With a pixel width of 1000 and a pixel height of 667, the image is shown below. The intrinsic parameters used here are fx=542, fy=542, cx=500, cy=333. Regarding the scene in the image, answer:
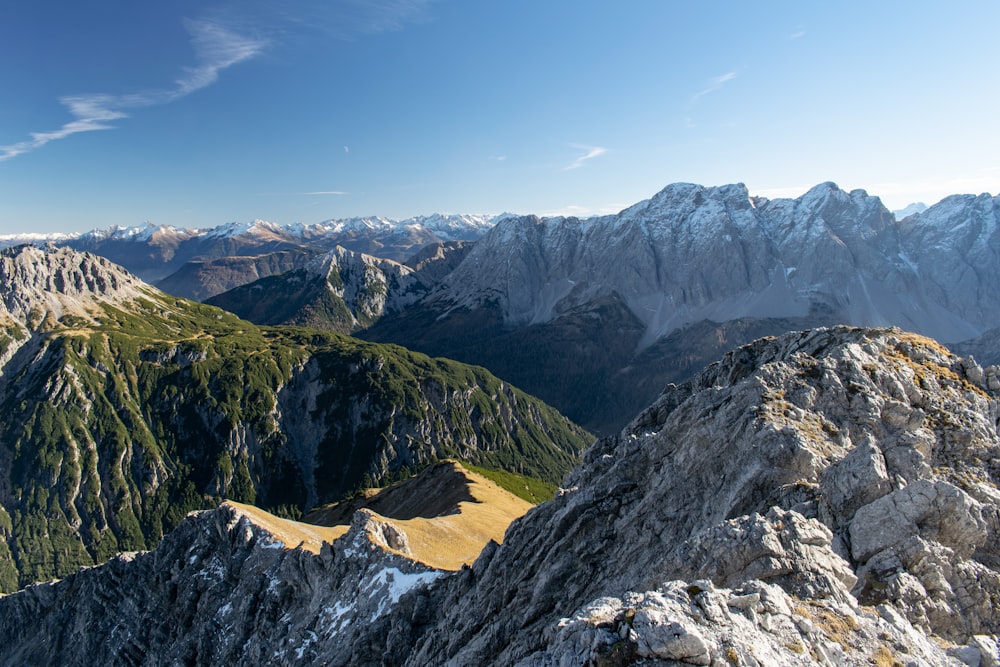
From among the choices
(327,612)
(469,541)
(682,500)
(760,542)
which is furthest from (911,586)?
(469,541)

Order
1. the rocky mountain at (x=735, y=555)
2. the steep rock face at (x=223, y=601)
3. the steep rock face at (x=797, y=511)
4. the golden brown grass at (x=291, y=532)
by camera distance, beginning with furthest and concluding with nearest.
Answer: the golden brown grass at (x=291, y=532)
the steep rock face at (x=223, y=601)
the steep rock face at (x=797, y=511)
the rocky mountain at (x=735, y=555)

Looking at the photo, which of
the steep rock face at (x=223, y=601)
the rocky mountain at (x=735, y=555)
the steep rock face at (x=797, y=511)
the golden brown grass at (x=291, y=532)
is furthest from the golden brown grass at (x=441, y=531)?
the steep rock face at (x=797, y=511)

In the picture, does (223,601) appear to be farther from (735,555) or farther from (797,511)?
(797,511)

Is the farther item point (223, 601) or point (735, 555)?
point (223, 601)

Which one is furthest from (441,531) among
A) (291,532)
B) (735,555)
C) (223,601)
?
(735,555)

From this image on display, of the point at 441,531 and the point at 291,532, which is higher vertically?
the point at 291,532

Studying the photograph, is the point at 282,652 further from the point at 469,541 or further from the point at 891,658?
the point at 891,658

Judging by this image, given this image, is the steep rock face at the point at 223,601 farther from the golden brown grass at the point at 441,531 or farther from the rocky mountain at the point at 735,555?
the golden brown grass at the point at 441,531

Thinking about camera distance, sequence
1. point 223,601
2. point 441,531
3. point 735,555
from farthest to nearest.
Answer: point 441,531 → point 223,601 → point 735,555
